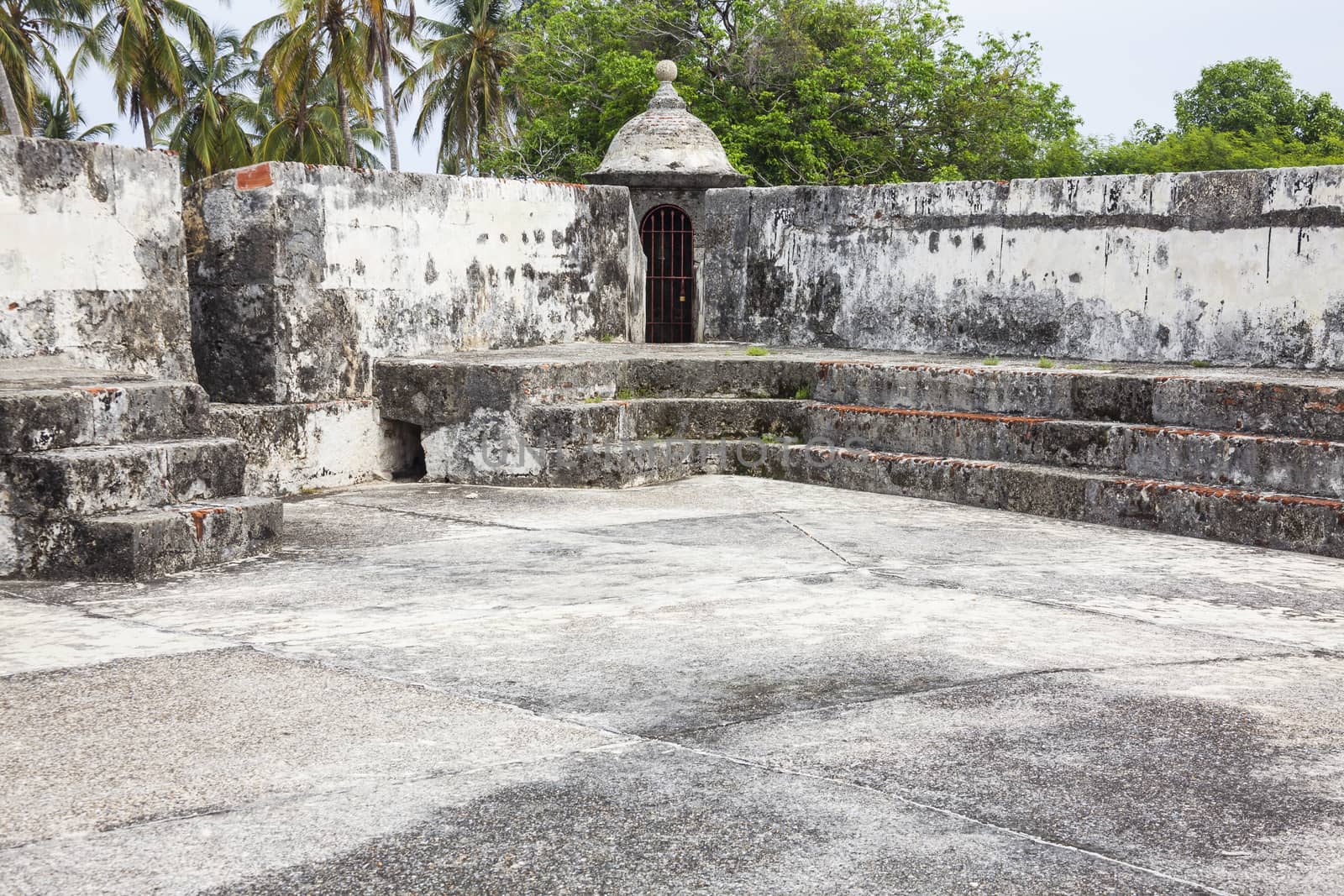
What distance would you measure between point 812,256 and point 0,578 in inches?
237

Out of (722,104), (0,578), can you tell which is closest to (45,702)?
(0,578)

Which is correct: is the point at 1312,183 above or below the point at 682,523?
above

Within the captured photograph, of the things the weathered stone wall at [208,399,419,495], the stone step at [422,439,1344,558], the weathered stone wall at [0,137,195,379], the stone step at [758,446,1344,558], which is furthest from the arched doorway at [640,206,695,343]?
the weathered stone wall at [0,137,195,379]

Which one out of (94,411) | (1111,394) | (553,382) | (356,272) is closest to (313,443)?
(356,272)

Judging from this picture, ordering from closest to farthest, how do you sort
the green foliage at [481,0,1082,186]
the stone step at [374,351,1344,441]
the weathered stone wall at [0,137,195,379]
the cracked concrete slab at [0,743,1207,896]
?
the cracked concrete slab at [0,743,1207,896]
the weathered stone wall at [0,137,195,379]
the stone step at [374,351,1344,441]
the green foliage at [481,0,1082,186]

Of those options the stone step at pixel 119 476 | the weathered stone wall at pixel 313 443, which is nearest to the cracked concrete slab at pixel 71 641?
the stone step at pixel 119 476

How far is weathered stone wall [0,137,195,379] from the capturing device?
5918 millimetres

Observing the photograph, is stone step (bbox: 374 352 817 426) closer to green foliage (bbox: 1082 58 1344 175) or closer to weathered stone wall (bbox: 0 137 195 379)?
weathered stone wall (bbox: 0 137 195 379)

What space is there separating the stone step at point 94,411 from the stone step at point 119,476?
56 mm

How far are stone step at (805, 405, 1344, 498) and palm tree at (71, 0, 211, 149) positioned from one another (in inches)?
836

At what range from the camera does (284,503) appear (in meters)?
6.86

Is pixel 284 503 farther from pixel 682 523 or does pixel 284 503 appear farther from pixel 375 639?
pixel 375 639

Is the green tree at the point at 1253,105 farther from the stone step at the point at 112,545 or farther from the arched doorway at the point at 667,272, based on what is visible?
the stone step at the point at 112,545

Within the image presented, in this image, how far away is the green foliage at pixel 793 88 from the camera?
20.8 m
